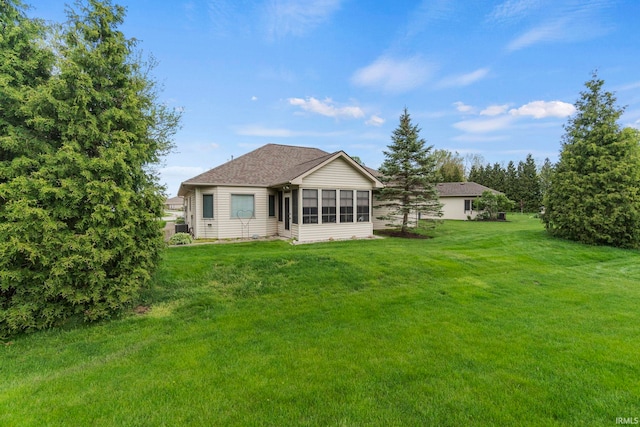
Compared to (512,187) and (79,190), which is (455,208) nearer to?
(512,187)

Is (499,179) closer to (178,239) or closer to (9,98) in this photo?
(178,239)

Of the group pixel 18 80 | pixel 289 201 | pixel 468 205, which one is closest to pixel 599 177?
pixel 289 201

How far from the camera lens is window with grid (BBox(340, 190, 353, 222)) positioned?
14.0 meters

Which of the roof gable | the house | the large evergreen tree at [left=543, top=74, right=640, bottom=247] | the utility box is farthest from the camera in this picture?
the utility box

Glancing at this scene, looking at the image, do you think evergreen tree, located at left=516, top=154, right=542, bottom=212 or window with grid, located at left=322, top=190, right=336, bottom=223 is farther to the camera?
evergreen tree, located at left=516, top=154, right=542, bottom=212

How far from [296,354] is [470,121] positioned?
26854mm

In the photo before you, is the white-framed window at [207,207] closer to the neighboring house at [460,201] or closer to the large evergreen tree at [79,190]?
the large evergreen tree at [79,190]

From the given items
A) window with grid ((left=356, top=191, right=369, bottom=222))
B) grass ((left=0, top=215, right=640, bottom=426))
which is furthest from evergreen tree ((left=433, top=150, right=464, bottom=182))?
grass ((left=0, top=215, right=640, bottom=426))

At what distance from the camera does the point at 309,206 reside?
13156 millimetres

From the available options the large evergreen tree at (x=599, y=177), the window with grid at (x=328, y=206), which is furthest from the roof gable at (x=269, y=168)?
the large evergreen tree at (x=599, y=177)

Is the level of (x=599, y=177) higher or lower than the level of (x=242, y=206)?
higher

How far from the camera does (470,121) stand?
24.7m

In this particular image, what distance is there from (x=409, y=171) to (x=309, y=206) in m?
6.45

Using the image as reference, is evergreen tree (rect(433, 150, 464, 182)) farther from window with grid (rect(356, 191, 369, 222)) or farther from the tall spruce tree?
window with grid (rect(356, 191, 369, 222))
